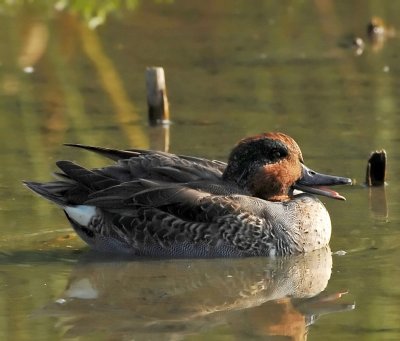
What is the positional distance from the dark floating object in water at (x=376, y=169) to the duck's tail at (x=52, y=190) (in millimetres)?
2263

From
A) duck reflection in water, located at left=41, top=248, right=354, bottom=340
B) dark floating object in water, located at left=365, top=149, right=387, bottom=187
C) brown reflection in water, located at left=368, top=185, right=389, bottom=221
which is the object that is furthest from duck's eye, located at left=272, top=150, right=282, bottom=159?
dark floating object in water, located at left=365, top=149, right=387, bottom=187

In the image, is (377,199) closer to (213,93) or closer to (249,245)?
(249,245)

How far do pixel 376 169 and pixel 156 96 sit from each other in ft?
8.41

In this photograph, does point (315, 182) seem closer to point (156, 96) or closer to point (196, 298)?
point (196, 298)

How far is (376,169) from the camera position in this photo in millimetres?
10367

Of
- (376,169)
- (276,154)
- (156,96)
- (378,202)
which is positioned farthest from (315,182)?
(156,96)

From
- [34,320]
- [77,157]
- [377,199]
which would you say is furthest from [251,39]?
[34,320]

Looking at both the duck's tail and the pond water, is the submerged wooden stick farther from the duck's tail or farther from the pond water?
the duck's tail

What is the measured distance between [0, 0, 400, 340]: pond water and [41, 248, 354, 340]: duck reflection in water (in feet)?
0.05

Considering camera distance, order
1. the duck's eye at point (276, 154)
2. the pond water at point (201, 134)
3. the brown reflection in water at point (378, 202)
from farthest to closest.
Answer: the brown reflection in water at point (378, 202) < the duck's eye at point (276, 154) < the pond water at point (201, 134)

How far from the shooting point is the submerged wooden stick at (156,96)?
12156 mm

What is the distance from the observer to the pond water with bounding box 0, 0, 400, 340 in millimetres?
7758

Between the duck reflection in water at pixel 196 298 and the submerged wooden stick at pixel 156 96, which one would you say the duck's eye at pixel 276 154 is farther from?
the submerged wooden stick at pixel 156 96

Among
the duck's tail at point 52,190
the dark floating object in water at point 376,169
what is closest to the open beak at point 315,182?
the dark floating object in water at point 376,169
